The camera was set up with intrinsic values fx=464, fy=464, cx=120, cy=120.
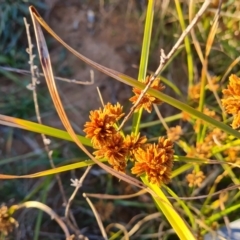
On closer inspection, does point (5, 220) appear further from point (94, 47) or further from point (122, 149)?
point (94, 47)

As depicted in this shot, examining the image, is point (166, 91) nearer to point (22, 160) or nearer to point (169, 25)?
point (169, 25)

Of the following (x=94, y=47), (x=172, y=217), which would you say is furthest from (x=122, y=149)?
(x=94, y=47)

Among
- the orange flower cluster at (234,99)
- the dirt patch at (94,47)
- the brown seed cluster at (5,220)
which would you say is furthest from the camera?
the dirt patch at (94,47)

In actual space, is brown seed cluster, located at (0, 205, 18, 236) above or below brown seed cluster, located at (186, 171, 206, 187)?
above

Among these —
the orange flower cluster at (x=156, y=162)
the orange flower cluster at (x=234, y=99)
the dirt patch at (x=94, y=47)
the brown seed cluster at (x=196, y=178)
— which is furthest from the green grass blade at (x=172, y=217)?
the dirt patch at (x=94, y=47)

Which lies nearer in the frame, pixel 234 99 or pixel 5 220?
pixel 234 99

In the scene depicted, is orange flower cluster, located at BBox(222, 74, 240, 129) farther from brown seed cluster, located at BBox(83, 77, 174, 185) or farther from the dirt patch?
the dirt patch

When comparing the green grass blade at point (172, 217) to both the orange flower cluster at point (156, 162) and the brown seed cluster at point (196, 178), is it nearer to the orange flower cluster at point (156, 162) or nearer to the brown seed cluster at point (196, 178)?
Answer: the orange flower cluster at point (156, 162)

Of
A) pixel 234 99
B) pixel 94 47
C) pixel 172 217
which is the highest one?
pixel 94 47

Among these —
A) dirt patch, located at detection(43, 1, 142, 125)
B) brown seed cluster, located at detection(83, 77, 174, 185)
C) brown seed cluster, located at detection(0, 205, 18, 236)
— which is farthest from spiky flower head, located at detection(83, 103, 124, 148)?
dirt patch, located at detection(43, 1, 142, 125)

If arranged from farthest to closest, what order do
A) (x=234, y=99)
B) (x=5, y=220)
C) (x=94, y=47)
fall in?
1. (x=94, y=47)
2. (x=5, y=220)
3. (x=234, y=99)
